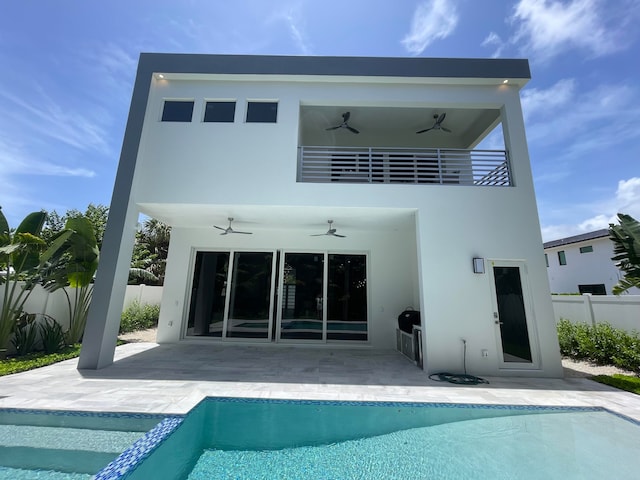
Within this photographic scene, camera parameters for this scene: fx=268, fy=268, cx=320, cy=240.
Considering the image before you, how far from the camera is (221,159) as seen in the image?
24.4ft

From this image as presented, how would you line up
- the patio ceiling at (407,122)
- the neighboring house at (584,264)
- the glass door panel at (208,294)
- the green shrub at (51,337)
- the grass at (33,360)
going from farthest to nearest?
the neighboring house at (584,264) → the glass door panel at (208,294) → the patio ceiling at (407,122) → the green shrub at (51,337) → the grass at (33,360)

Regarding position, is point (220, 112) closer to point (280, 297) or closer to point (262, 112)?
point (262, 112)

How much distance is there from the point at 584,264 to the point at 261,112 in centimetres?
2629

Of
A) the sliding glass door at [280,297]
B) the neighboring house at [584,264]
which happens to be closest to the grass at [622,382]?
the sliding glass door at [280,297]

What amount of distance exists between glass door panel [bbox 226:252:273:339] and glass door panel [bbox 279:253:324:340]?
604mm

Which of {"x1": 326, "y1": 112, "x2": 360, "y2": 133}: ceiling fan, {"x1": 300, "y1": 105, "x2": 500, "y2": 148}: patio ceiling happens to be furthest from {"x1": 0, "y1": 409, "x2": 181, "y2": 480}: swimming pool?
{"x1": 326, "y1": 112, "x2": 360, "y2": 133}: ceiling fan

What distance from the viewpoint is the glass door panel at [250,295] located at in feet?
31.7

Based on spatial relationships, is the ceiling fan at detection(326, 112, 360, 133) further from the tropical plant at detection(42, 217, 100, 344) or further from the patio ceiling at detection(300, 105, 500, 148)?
the tropical plant at detection(42, 217, 100, 344)

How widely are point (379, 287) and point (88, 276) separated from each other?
30.7ft

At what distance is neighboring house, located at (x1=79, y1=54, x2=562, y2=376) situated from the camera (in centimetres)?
664

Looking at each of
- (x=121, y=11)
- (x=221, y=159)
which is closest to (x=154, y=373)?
(x=221, y=159)

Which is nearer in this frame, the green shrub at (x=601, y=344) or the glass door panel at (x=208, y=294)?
the green shrub at (x=601, y=344)

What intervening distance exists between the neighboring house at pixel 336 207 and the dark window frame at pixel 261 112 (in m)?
0.04

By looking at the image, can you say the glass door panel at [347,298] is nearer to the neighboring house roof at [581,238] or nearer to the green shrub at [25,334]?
the green shrub at [25,334]
